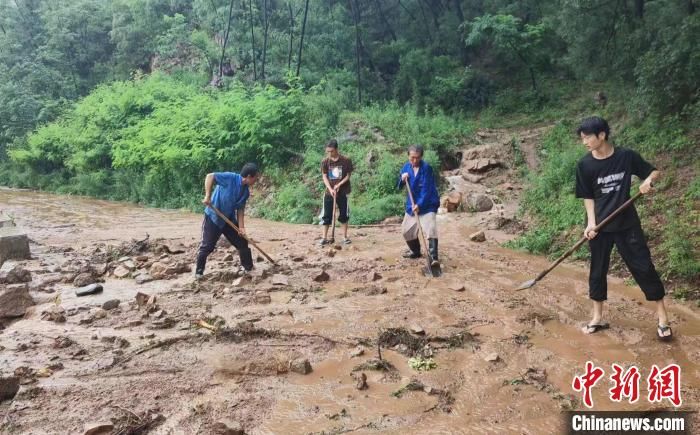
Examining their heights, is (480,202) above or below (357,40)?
below

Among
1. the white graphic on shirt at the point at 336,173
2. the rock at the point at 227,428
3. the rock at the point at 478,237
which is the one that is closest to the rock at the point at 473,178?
the rock at the point at 478,237

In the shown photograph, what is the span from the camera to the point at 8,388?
358 cm

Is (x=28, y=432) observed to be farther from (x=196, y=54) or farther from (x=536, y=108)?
(x=196, y=54)

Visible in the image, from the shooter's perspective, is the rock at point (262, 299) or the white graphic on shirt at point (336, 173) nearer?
the rock at point (262, 299)

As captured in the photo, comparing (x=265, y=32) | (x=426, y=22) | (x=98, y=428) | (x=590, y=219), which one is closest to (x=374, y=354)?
(x=98, y=428)

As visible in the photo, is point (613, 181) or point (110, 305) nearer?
point (613, 181)

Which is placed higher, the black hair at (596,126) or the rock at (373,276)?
the black hair at (596,126)

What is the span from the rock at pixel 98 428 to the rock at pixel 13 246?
6482mm

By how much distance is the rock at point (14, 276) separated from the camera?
6.61 meters

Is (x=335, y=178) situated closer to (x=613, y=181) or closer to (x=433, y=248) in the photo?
(x=433, y=248)

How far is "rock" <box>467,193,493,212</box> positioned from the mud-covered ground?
3365mm

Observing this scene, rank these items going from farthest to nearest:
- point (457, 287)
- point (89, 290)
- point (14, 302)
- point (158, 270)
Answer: point (158, 270) < point (89, 290) < point (457, 287) < point (14, 302)

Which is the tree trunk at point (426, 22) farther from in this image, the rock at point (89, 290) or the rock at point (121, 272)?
the rock at point (89, 290)

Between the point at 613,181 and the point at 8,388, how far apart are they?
488 centimetres
